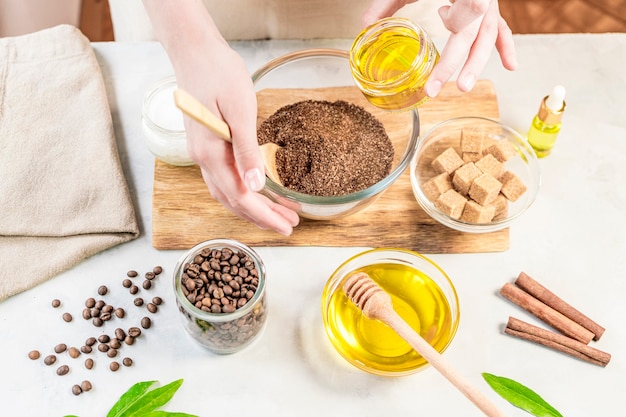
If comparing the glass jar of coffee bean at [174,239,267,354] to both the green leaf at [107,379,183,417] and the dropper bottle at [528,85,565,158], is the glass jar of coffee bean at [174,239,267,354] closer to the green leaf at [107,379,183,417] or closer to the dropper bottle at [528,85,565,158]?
the green leaf at [107,379,183,417]

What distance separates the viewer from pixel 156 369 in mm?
1604

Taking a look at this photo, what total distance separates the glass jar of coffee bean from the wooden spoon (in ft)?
0.65

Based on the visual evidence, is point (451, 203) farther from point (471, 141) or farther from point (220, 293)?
point (220, 293)

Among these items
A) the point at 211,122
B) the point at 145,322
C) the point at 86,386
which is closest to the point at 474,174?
the point at 211,122

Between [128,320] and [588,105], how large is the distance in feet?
4.39

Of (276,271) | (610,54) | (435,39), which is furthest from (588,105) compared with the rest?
(276,271)

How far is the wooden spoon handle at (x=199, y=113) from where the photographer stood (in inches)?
42.8

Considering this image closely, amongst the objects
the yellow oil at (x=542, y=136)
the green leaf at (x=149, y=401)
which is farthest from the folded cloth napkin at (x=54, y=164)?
the yellow oil at (x=542, y=136)

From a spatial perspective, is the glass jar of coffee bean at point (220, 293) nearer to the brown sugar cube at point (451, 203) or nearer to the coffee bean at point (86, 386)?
the coffee bean at point (86, 386)

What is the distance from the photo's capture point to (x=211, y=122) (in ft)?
4.08

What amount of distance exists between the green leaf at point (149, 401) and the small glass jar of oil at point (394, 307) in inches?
14.7

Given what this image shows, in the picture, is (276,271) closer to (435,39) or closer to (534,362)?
(534,362)

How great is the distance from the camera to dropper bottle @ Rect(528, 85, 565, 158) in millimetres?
1747

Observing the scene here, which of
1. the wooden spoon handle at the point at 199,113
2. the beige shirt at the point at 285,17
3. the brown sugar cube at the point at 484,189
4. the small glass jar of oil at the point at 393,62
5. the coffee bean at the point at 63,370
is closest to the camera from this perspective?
the wooden spoon handle at the point at 199,113
